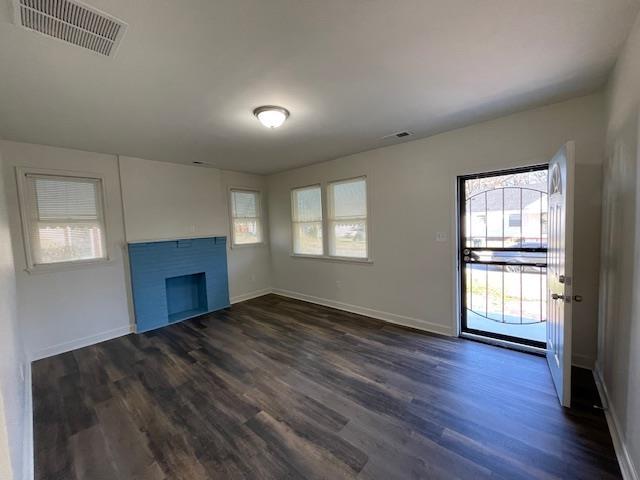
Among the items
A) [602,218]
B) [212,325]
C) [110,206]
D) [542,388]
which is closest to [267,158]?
[110,206]

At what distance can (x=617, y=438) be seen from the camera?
64.5 inches

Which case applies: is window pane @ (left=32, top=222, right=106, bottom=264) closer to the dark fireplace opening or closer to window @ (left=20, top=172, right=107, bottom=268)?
window @ (left=20, top=172, right=107, bottom=268)

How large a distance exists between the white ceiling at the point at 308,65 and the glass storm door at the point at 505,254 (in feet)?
2.75

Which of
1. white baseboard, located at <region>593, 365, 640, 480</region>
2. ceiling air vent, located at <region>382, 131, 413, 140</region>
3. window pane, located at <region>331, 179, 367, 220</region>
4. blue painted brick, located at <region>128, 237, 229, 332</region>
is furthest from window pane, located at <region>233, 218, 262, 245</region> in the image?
white baseboard, located at <region>593, 365, 640, 480</region>

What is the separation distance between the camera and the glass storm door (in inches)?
112

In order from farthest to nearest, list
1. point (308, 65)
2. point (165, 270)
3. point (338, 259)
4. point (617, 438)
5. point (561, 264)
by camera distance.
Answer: point (338, 259) < point (165, 270) < point (561, 264) < point (308, 65) < point (617, 438)

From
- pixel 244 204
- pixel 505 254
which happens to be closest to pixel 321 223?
pixel 244 204

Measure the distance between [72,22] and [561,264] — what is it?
3.41 meters

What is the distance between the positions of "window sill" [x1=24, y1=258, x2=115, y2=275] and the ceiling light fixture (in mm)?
3012

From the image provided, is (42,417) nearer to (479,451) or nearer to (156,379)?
(156,379)

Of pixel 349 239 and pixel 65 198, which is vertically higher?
pixel 65 198

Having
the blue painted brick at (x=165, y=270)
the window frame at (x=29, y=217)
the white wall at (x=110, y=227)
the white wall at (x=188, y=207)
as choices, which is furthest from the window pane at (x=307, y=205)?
the window frame at (x=29, y=217)

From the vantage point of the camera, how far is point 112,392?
2418 mm

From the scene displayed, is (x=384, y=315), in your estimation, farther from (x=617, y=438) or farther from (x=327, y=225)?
(x=617, y=438)
